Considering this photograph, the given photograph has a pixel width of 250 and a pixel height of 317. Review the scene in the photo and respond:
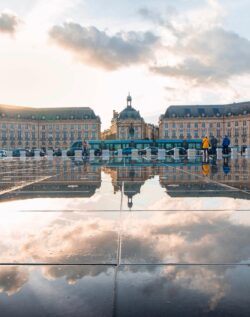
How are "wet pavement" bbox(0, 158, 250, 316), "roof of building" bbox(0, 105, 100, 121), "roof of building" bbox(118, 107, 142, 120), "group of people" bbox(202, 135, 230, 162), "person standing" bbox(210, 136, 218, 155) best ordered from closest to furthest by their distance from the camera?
"wet pavement" bbox(0, 158, 250, 316)
"group of people" bbox(202, 135, 230, 162)
"person standing" bbox(210, 136, 218, 155)
"roof of building" bbox(0, 105, 100, 121)
"roof of building" bbox(118, 107, 142, 120)

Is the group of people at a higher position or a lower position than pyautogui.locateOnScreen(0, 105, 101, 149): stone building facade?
lower

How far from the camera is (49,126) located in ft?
404

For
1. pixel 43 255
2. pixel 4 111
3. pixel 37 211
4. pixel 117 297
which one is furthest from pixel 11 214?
pixel 4 111

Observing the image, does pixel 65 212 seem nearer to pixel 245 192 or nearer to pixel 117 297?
pixel 117 297

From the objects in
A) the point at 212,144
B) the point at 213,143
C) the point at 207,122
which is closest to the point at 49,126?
the point at 207,122

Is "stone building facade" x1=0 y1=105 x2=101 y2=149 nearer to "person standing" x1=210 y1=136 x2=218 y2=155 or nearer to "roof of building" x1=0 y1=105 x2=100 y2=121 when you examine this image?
"roof of building" x1=0 y1=105 x2=100 y2=121

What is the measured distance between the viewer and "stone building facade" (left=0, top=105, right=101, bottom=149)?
12019 centimetres

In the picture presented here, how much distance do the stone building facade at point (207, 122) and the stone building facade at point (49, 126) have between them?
85.6 ft

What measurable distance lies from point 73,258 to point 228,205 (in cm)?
278

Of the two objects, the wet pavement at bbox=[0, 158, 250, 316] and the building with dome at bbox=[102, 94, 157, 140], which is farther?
the building with dome at bbox=[102, 94, 157, 140]

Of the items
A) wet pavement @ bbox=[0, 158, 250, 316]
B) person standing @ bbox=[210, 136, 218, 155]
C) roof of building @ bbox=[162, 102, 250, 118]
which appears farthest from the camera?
roof of building @ bbox=[162, 102, 250, 118]

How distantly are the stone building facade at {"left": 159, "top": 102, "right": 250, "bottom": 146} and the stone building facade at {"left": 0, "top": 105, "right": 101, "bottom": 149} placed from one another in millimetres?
26087

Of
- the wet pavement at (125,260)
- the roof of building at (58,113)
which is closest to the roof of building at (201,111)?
the roof of building at (58,113)

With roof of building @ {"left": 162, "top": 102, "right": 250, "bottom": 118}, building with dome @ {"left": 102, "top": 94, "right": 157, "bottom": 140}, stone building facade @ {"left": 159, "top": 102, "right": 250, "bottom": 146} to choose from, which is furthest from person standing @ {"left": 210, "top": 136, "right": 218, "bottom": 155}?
building with dome @ {"left": 102, "top": 94, "right": 157, "bottom": 140}
